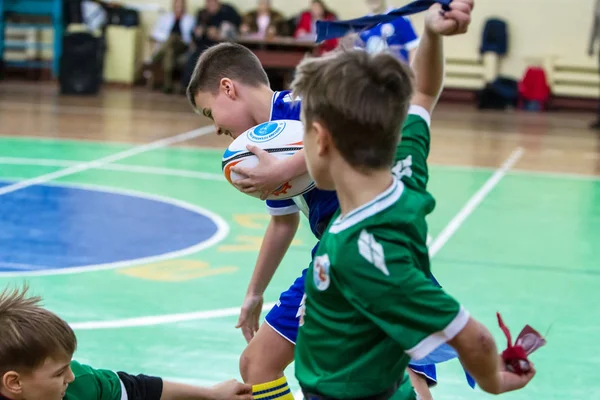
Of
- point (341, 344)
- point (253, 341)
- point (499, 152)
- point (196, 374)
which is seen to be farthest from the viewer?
point (499, 152)

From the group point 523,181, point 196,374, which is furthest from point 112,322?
point 523,181

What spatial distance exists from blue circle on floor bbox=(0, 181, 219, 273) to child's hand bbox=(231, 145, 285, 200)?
3.56 metres

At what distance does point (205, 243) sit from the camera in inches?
292

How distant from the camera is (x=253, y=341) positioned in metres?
3.65

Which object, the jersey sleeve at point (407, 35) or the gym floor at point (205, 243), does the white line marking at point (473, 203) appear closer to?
the gym floor at point (205, 243)

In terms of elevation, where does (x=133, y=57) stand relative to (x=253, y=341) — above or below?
below

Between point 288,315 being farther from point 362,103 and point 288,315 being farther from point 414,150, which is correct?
point 362,103

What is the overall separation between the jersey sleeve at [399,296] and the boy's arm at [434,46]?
557 millimetres

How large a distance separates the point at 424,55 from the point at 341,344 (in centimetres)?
92

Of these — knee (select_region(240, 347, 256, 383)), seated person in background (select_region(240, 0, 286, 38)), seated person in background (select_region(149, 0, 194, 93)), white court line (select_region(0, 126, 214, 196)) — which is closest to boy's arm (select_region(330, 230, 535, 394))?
knee (select_region(240, 347, 256, 383))

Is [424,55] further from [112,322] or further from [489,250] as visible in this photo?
[489,250]

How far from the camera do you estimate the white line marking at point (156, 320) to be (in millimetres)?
5395

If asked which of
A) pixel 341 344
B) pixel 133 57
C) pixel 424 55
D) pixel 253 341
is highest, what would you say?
pixel 424 55

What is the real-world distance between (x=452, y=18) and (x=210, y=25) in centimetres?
1637
